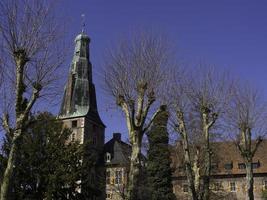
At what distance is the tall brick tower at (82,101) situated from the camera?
2522 inches

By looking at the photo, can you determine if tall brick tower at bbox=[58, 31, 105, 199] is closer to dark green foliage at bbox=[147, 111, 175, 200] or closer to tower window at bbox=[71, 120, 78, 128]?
tower window at bbox=[71, 120, 78, 128]

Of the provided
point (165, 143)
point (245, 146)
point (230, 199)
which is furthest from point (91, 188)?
point (230, 199)

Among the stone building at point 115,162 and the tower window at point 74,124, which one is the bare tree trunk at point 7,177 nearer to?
the stone building at point 115,162

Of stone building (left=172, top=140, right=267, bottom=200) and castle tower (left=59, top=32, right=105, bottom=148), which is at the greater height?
castle tower (left=59, top=32, right=105, bottom=148)

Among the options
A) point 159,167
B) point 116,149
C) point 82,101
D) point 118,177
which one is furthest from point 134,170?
point 82,101

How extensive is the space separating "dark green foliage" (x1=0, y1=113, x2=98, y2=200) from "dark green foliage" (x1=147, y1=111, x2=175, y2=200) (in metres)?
6.98

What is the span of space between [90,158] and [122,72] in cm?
2458

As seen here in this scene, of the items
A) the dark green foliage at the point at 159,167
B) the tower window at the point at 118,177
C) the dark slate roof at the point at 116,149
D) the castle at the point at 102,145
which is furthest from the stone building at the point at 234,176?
the dark green foliage at the point at 159,167

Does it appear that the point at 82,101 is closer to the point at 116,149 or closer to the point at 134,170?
the point at 116,149

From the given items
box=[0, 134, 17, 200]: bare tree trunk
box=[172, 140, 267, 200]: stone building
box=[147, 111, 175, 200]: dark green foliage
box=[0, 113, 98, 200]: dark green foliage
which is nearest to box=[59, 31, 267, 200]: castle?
box=[172, 140, 267, 200]: stone building

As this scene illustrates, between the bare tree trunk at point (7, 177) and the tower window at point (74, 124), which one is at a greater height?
the tower window at point (74, 124)

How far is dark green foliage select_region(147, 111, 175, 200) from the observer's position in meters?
44.5

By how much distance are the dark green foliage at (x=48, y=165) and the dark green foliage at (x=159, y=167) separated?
6981 millimetres

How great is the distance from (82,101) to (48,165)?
27519mm
